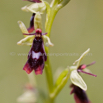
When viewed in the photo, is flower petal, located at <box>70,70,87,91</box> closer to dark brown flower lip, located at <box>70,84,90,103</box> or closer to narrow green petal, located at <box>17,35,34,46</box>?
dark brown flower lip, located at <box>70,84,90,103</box>

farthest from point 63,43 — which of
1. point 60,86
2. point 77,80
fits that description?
point 77,80

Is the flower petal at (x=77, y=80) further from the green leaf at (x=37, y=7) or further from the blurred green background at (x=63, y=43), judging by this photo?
the blurred green background at (x=63, y=43)

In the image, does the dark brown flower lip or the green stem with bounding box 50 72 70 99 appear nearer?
the green stem with bounding box 50 72 70 99

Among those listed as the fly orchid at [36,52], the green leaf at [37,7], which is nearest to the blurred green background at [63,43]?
the fly orchid at [36,52]

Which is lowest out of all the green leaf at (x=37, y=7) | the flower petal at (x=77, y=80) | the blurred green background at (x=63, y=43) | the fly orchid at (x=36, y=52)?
the blurred green background at (x=63, y=43)

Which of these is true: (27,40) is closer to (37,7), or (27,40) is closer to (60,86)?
(37,7)

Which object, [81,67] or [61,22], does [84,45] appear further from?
[81,67]

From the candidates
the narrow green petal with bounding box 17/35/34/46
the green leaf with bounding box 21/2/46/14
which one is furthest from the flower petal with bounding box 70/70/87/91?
the green leaf with bounding box 21/2/46/14

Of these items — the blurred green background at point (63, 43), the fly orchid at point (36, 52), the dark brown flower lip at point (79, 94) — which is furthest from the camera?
the blurred green background at point (63, 43)

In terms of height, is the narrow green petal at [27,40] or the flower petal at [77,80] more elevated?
the narrow green petal at [27,40]
